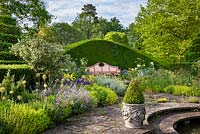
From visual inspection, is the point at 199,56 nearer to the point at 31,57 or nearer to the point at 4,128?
the point at 31,57

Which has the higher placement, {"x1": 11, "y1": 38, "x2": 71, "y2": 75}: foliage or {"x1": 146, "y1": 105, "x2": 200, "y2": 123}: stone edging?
{"x1": 11, "y1": 38, "x2": 71, "y2": 75}: foliage

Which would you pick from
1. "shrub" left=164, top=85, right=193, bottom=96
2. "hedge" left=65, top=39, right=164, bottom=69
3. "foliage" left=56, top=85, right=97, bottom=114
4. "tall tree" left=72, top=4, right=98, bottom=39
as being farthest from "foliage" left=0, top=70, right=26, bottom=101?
"tall tree" left=72, top=4, right=98, bottom=39

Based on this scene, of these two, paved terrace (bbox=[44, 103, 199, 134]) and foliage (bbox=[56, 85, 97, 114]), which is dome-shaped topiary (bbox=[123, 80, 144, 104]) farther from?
foliage (bbox=[56, 85, 97, 114])

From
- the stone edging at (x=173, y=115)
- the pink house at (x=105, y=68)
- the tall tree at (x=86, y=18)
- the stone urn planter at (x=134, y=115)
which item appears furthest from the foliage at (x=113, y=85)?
the tall tree at (x=86, y=18)

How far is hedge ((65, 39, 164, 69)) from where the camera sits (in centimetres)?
1731

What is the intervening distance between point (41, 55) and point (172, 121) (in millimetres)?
3759

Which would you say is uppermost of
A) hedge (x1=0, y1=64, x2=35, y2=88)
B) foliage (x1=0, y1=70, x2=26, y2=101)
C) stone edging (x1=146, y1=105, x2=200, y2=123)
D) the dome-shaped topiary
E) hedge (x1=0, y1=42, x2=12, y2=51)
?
hedge (x1=0, y1=42, x2=12, y2=51)

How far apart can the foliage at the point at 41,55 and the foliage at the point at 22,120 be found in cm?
321

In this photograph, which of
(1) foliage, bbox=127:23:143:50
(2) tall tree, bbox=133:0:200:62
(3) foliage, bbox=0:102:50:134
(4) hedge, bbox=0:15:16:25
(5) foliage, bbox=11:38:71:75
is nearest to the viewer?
(3) foliage, bbox=0:102:50:134

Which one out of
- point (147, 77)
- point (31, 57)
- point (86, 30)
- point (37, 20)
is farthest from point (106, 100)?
point (86, 30)

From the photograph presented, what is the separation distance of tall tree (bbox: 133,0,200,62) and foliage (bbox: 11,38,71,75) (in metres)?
16.0

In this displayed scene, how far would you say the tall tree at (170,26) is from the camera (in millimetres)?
24281

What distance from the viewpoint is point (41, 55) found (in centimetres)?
881

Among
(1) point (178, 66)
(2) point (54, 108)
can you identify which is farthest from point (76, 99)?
(1) point (178, 66)
